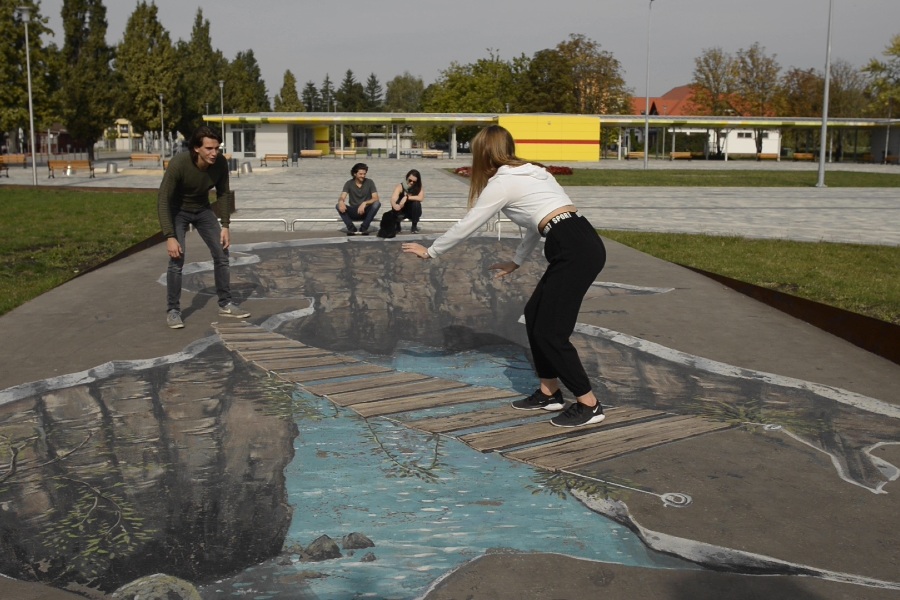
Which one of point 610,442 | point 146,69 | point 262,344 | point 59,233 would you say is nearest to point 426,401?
point 610,442

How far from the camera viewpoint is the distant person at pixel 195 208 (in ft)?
25.0

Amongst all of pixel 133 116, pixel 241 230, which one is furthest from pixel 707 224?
pixel 133 116

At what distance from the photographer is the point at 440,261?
12.1 metres

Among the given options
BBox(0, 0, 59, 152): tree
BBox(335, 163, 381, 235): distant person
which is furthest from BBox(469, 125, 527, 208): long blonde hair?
BBox(0, 0, 59, 152): tree

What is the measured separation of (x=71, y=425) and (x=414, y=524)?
2.44m

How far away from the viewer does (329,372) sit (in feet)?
20.7

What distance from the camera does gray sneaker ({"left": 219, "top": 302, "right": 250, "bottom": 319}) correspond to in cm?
826

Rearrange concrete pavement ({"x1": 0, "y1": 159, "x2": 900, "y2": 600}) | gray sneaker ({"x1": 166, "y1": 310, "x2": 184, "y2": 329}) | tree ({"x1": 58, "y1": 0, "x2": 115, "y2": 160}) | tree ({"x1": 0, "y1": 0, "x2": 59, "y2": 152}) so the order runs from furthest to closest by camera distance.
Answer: tree ({"x1": 58, "y1": 0, "x2": 115, "y2": 160}) → tree ({"x1": 0, "y1": 0, "x2": 59, "y2": 152}) → gray sneaker ({"x1": 166, "y1": 310, "x2": 184, "y2": 329}) → concrete pavement ({"x1": 0, "y1": 159, "x2": 900, "y2": 600})

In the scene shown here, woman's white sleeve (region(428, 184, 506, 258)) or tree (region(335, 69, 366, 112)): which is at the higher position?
tree (region(335, 69, 366, 112))

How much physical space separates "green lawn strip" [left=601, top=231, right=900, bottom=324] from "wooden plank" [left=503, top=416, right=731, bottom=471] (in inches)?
157

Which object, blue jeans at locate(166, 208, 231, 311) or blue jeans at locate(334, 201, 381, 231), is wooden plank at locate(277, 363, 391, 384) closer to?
blue jeans at locate(166, 208, 231, 311)

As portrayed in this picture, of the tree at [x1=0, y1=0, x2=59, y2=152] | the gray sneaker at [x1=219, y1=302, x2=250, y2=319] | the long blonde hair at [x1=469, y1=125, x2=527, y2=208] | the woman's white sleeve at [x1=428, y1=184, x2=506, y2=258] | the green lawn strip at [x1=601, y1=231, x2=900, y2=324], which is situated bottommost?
the gray sneaker at [x1=219, y1=302, x2=250, y2=319]

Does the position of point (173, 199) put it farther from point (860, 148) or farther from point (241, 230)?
point (860, 148)

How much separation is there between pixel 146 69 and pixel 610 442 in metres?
63.1
